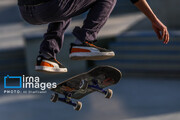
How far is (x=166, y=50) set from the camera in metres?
8.05

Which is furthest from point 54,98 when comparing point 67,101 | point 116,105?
point 116,105

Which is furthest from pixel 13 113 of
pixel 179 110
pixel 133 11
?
pixel 133 11

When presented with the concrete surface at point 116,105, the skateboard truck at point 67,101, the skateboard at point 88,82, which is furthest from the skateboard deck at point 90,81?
the concrete surface at point 116,105

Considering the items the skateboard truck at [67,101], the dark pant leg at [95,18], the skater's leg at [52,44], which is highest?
the dark pant leg at [95,18]

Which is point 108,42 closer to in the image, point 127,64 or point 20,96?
point 127,64

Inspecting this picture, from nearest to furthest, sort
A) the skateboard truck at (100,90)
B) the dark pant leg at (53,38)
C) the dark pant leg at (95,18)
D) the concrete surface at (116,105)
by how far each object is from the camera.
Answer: the dark pant leg at (95,18) < the skateboard truck at (100,90) < the dark pant leg at (53,38) < the concrete surface at (116,105)

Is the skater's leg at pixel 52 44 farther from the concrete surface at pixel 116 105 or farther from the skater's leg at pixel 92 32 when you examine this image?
the concrete surface at pixel 116 105

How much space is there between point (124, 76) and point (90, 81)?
5460 mm

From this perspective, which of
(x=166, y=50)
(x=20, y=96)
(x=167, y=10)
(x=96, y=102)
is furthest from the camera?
(x=167, y=10)

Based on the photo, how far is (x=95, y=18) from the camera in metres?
2.79

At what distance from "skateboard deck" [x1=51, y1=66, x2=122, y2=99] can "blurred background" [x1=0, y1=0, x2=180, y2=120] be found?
3.11m

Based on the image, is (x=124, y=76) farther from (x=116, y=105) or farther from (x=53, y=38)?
(x=53, y=38)

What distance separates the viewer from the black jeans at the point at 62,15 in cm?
262

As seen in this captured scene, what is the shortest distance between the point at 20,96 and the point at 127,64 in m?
2.34
